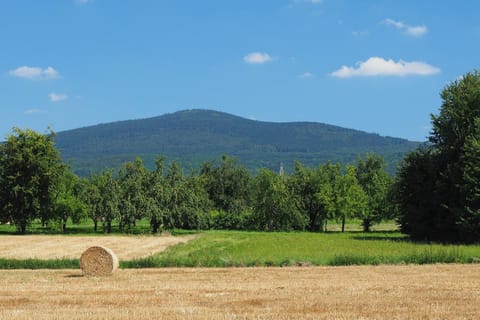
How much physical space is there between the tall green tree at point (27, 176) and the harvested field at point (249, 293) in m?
34.7

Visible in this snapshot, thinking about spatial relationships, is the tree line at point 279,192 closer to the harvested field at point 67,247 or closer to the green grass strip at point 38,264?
the harvested field at point 67,247

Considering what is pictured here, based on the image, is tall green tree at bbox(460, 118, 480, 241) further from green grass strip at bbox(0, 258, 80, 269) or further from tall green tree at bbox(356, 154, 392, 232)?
green grass strip at bbox(0, 258, 80, 269)

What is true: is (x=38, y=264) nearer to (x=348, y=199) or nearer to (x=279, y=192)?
(x=279, y=192)

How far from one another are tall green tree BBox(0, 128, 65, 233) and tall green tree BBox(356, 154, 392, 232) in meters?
33.2

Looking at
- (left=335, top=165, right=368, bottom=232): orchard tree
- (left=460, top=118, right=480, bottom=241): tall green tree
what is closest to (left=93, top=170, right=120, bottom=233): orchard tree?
(left=335, top=165, right=368, bottom=232): orchard tree

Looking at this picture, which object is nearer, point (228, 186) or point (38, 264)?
point (38, 264)

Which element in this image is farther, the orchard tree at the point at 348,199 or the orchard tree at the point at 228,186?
the orchard tree at the point at 228,186

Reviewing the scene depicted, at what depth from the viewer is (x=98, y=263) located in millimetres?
23016

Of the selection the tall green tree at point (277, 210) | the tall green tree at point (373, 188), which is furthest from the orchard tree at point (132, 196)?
Result: the tall green tree at point (373, 188)

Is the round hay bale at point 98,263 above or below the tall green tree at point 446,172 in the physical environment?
below

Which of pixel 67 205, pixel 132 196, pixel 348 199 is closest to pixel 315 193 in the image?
pixel 348 199

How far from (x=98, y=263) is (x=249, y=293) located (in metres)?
7.75

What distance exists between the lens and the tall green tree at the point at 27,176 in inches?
2242

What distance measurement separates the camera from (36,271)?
24.4m
